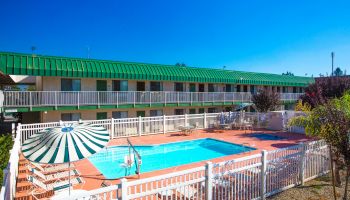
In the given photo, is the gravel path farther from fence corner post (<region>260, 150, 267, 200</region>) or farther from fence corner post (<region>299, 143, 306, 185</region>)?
fence corner post (<region>260, 150, 267, 200</region>)

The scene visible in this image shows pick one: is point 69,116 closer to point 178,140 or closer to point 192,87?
A: point 178,140

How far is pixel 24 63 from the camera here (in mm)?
16672

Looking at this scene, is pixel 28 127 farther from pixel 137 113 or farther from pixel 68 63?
pixel 137 113

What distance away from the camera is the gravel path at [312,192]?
7308 mm

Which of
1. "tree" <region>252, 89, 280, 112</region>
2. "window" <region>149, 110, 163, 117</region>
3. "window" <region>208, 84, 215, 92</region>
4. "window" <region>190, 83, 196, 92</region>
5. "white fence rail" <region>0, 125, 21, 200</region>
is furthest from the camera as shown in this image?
"window" <region>208, 84, 215, 92</region>

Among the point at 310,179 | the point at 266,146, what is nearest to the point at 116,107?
the point at 266,146

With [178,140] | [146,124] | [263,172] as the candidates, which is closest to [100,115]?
[146,124]

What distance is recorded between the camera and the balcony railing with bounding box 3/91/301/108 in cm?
1628

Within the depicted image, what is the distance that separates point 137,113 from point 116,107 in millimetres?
3492

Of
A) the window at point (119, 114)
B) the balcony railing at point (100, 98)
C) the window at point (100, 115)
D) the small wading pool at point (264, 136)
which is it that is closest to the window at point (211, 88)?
the balcony railing at point (100, 98)

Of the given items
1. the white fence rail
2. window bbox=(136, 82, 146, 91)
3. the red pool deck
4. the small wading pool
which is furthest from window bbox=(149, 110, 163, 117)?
the white fence rail

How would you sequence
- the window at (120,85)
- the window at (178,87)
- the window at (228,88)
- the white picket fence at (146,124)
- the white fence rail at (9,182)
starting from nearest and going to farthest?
the white fence rail at (9,182)
the white picket fence at (146,124)
the window at (120,85)
the window at (178,87)
the window at (228,88)

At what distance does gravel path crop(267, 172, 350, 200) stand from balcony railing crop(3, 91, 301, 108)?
15.5 m

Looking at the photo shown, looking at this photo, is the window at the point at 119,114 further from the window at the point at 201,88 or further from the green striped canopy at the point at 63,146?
the green striped canopy at the point at 63,146
